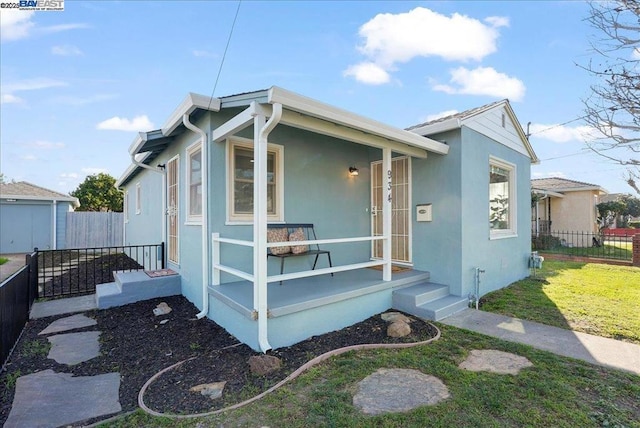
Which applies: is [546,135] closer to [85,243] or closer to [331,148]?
[331,148]

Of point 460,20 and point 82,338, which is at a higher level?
point 460,20

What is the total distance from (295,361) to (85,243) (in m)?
16.0

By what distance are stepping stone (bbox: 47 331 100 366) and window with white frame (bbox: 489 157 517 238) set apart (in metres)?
6.80

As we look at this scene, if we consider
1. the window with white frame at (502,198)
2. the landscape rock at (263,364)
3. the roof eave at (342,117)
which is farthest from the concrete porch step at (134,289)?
the window with white frame at (502,198)

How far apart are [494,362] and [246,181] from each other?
3.98m

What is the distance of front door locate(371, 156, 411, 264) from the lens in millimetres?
6062

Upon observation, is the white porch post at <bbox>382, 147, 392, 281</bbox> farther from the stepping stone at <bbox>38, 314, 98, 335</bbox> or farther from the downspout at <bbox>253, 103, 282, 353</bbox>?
the stepping stone at <bbox>38, 314, 98, 335</bbox>

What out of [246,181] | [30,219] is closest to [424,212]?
[246,181]

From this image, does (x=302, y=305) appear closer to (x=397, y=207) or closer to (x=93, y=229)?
(x=397, y=207)

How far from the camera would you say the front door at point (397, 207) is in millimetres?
6062

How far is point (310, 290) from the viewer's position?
14.6 ft

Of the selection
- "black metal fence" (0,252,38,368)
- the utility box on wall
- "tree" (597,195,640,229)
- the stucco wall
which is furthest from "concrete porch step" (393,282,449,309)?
"tree" (597,195,640,229)

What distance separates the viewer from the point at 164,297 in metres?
5.65

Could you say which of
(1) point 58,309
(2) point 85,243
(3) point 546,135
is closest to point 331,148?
(1) point 58,309
